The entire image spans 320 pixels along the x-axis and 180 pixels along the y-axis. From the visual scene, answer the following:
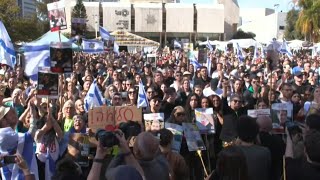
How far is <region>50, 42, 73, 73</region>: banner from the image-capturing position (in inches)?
283

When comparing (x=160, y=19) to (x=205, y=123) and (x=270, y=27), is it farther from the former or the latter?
(x=205, y=123)

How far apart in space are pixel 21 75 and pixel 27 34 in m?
26.2

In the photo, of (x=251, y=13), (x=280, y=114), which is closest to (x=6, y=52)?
(x=280, y=114)

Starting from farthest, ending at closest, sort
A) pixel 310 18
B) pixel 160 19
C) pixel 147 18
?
pixel 147 18
pixel 160 19
pixel 310 18

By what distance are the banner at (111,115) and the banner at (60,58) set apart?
2.97 feet

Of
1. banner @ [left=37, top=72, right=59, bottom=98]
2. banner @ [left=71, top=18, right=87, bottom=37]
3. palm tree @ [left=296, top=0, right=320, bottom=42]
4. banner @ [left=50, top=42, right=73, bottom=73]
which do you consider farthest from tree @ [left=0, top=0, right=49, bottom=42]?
banner @ [left=37, top=72, right=59, bottom=98]

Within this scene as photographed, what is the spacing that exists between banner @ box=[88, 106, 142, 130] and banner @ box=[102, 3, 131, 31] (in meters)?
83.3

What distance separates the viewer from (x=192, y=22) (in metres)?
91.8

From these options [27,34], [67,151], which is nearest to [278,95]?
[67,151]

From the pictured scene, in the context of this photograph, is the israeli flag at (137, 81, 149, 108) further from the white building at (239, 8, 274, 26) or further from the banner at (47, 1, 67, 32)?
the white building at (239, 8, 274, 26)

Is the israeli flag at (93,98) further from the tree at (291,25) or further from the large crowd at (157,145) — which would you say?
the tree at (291,25)

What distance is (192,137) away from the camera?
6738 millimetres

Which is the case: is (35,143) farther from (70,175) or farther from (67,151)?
(70,175)

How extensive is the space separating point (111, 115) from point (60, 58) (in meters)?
1.18
